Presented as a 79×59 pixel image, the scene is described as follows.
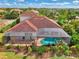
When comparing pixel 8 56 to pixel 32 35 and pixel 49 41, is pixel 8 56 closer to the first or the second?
pixel 49 41

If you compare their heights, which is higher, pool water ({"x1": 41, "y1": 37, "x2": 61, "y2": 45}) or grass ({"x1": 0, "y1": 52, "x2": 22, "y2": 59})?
pool water ({"x1": 41, "y1": 37, "x2": 61, "y2": 45})

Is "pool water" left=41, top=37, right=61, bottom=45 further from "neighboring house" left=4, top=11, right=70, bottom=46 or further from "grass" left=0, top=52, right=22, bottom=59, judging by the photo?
"grass" left=0, top=52, right=22, bottom=59

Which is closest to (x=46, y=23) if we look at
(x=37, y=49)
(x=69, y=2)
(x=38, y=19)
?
(x=38, y=19)

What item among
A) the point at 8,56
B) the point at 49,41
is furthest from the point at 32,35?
the point at 8,56

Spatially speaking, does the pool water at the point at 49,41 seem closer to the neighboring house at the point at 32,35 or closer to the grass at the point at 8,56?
the neighboring house at the point at 32,35

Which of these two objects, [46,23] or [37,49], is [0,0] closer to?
[37,49]

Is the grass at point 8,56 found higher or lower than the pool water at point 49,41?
lower

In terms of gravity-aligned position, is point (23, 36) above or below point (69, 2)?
below

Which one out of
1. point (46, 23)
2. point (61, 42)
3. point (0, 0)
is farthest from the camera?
point (46, 23)

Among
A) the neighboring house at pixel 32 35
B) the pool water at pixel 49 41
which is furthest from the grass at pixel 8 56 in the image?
the pool water at pixel 49 41

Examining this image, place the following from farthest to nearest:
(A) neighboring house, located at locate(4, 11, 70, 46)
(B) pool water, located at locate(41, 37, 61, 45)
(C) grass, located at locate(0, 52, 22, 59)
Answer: (A) neighboring house, located at locate(4, 11, 70, 46), (B) pool water, located at locate(41, 37, 61, 45), (C) grass, located at locate(0, 52, 22, 59)

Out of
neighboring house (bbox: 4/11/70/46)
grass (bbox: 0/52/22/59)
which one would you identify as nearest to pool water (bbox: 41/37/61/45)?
neighboring house (bbox: 4/11/70/46)
